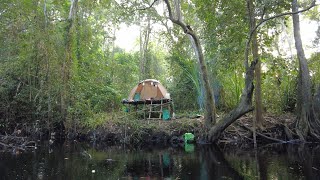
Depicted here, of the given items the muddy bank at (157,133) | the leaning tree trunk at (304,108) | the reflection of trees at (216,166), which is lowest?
the reflection of trees at (216,166)

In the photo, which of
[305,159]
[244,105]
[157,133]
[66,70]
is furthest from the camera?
[66,70]

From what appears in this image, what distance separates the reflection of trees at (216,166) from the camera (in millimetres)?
6363

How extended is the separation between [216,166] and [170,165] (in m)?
1.17

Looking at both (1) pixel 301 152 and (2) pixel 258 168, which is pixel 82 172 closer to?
(2) pixel 258 168

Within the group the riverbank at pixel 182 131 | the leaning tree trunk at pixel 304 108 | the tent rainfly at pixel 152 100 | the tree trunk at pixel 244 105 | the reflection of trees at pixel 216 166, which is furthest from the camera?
the tent rainfly at pixel 152 100

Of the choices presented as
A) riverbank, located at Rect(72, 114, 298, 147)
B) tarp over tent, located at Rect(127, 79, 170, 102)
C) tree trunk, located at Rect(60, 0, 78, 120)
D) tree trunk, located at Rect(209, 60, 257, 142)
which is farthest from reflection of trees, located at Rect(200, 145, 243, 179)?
tree trunk, located at Rect(60, 0, 78, 120)

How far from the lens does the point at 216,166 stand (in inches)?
295

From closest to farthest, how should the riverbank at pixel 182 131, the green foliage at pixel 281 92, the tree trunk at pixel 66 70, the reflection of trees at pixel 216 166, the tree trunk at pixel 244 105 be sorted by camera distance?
the reflection of trees at pixel 216 166, the tree trunk at pixel 244 105, the riverbank at pixel 182 131, the green foliage at pixel 281 92, the tree trunk at pixel 66 70

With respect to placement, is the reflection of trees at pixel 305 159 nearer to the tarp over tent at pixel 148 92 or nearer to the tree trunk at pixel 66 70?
the tarp over tent at pixel 148 92

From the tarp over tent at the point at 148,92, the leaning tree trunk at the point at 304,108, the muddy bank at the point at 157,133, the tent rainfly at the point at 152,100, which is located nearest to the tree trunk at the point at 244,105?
the muddy bank at the point at 157,133

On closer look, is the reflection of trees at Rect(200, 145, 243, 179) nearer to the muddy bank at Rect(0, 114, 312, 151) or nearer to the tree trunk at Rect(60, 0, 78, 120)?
the muddy bank at Rect(0, 114, 312, 151)

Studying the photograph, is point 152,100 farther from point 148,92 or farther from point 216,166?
point 216,166

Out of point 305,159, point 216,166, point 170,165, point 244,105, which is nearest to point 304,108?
point 244,105

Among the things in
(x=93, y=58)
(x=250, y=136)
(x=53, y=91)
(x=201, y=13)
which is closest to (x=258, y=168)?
(x=250, y=136)
